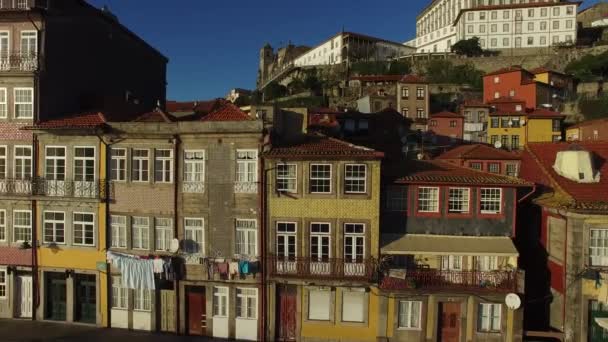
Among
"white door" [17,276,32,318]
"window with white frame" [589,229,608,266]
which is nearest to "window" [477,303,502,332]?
"window with white frame" [589,229,608,266]

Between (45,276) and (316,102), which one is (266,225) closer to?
(45,276)

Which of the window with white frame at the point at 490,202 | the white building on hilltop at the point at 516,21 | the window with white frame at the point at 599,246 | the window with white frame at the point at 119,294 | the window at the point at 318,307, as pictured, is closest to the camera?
the window with white frame at the point at 599,246

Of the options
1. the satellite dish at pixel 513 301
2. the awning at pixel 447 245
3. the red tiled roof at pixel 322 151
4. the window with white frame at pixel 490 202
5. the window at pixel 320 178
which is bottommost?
the satellite dish at pixel 513 301

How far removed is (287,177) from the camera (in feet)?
61.8

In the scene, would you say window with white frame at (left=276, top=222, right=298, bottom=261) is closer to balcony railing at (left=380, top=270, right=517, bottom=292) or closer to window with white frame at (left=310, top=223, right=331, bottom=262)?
window with white frame at (left=310, top=223, right=331, bottom=262)

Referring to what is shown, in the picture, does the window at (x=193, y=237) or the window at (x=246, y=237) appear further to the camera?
the window at (x=193, y=237)

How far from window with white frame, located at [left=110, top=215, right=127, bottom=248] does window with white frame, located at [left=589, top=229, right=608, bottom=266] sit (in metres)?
19.9

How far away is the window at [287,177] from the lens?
18.8 meters

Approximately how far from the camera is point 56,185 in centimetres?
2030

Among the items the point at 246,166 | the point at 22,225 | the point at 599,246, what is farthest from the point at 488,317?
the point at 22,225

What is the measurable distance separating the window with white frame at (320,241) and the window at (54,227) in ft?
38.7

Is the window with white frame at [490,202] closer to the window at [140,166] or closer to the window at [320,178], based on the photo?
Result: the window at [320,178]

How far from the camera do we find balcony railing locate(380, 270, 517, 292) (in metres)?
17.8

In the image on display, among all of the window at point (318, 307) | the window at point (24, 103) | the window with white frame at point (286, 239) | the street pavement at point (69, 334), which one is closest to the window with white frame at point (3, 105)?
the window at point (24, 103)
